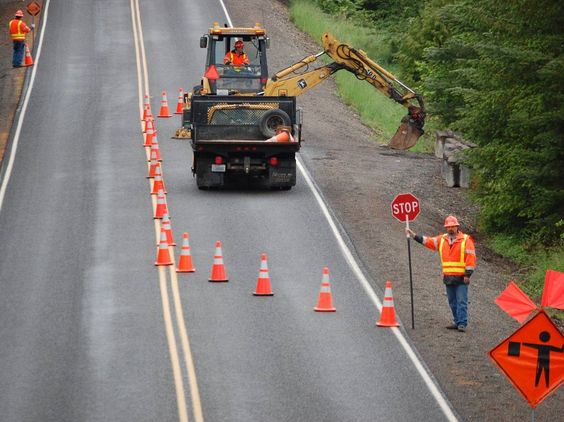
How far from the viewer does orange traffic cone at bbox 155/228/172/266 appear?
2436 centimetres

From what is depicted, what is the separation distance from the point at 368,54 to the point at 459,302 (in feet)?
116

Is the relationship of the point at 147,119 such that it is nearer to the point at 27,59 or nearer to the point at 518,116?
the point at 27,59

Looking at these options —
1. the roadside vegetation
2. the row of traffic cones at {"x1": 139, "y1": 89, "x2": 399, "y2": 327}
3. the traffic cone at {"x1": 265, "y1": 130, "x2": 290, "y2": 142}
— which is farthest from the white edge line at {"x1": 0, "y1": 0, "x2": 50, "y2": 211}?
the roadside vegetation

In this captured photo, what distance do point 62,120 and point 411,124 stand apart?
10.5m

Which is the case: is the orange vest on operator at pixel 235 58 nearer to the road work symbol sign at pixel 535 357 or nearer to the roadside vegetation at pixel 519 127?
the roadside vegetation at pixel 519 127

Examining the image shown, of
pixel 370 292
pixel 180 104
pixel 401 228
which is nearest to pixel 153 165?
pixel 401 228

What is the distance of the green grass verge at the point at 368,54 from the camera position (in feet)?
142

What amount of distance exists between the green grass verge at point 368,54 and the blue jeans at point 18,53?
1087 centimetres

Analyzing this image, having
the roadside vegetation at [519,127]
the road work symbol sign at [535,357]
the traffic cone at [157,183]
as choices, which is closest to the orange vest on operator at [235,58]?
the traffic cone at [157,183]

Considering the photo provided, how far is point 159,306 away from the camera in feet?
71.6

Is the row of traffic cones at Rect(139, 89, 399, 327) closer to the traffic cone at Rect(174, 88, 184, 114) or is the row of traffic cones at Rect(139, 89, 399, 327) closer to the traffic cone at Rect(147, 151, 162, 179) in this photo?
the traffic cone at Rect(147, 151, 162, 179)

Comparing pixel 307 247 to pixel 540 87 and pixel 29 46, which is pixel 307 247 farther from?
pixel 29 46

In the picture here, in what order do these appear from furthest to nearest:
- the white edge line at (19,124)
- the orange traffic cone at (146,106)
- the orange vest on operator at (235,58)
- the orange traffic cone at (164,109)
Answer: the orange traffic cone at (164,109)
the orange traffic cone at (146,106)
the orange vest on operator at (235,58)
the white edge line at (19,124)

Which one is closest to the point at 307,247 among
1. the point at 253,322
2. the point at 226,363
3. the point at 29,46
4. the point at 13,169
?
the point at 253,322
